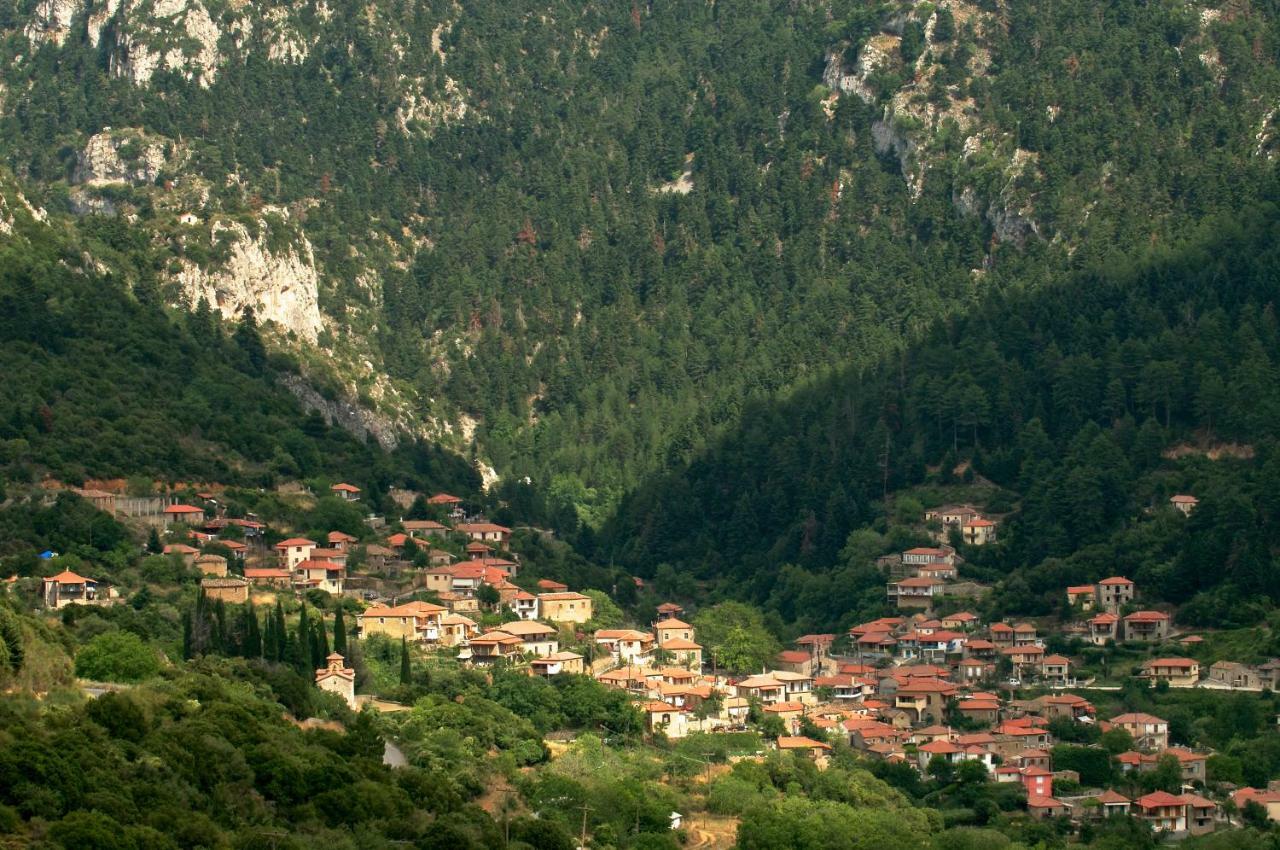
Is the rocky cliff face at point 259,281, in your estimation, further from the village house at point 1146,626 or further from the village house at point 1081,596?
the village house at point 1146,626

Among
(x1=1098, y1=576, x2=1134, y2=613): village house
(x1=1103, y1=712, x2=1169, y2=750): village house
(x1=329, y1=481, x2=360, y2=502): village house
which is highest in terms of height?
(x1=329, y1=481, x2=360, y2=502): village house

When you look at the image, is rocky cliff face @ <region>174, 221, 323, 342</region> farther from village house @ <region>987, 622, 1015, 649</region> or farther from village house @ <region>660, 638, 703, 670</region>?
village house @ <region>987, 622, 1015, 649</region>

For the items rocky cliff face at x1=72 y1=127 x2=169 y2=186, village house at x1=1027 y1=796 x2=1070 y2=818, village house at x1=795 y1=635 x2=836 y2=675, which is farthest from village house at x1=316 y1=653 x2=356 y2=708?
rocky cliff face at x1=72 y1=127 x2=169 y2=186

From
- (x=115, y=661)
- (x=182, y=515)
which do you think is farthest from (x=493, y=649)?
(x=115, y=661)

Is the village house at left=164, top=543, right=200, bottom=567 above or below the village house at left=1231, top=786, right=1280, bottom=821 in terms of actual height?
above

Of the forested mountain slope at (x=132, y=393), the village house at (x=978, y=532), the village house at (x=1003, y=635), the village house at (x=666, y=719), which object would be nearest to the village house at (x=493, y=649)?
the village house at (x=666, y=719)

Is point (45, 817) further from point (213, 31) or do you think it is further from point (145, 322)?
point (213, 31)
